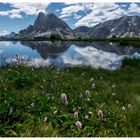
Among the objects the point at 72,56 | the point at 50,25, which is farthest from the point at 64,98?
the point at 50,25

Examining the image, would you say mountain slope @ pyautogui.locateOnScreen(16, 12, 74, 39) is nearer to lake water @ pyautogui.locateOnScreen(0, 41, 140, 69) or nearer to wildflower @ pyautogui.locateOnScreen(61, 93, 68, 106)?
lake water @ pyautogui.locateOnScreen(0, 41, 140, 69)

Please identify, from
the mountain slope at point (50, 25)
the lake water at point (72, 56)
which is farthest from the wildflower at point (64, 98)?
the mountain slope at point (50, 25)

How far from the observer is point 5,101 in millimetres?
5734

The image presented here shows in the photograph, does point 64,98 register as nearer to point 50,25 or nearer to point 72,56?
point 72,56

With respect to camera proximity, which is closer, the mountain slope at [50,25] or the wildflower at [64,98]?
the wildflower at [64,98]

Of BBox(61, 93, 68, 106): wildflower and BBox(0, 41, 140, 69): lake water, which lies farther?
BBox(0, 41, 140, 69): lake water

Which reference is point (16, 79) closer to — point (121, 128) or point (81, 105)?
point (81, 105)

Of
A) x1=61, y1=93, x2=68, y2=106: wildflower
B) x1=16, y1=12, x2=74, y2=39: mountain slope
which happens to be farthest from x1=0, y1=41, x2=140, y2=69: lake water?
x1=61, y1=93, x2=68, y2=106: wildflower

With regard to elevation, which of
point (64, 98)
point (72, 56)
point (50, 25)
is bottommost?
point (50, 25)

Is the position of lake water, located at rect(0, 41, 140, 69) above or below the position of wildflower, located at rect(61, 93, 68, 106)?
below

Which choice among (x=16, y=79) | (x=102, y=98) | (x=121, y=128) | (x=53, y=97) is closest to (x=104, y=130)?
(x=121, y=128)

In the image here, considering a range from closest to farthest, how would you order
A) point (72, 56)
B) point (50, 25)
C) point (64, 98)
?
point (64, 98) → point (72, 56) → point (50, 25)

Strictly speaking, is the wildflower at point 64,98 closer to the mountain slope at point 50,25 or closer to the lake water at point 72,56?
the lake water at point 72,56

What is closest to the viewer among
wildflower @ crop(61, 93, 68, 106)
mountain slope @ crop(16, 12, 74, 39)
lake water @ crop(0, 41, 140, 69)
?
wildflower @ crop(61, 93, 68, 106)
